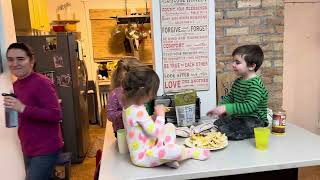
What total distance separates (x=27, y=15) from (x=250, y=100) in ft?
7.97

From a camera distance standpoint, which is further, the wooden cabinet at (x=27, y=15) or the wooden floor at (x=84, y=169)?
the wooden floor at (x=84, y=169)

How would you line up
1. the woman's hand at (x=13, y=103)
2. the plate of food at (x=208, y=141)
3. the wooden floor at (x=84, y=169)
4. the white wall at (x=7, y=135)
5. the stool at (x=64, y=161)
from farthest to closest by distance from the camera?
the wooden floor at (x=84, y=169) < the stool at (x=64, y=161) < the white wall at (x=7, y=135) < the woman's hand at (x=13, y=103) < the plate of food at (x=208, y=141)

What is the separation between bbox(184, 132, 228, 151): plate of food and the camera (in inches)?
60.2

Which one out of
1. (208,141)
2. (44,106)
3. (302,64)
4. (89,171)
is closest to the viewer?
(208,141)

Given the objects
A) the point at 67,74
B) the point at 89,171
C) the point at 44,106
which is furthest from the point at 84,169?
the point at 44,106

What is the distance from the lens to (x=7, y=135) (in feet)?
6.43

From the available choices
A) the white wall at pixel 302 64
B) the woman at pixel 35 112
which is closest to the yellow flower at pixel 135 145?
the woman at pixel 35 112

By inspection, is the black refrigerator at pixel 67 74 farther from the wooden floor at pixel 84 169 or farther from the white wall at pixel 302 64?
the white wall at pixel 302 64

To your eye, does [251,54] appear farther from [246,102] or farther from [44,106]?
[44,106]

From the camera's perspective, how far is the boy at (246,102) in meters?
1.67

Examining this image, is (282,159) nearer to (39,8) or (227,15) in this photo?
(227,15)

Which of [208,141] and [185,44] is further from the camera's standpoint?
[185,44]

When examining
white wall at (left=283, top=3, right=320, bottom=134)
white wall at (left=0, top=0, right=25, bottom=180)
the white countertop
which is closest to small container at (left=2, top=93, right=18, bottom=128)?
white wall at (left=0, top=0, right=25, bottom=180)

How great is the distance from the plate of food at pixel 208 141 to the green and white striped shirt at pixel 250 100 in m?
0.18
